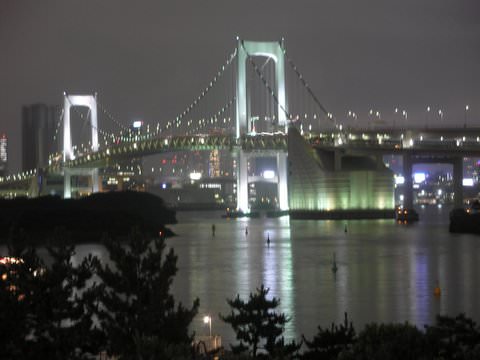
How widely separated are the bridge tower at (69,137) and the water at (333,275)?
3338 centimetres

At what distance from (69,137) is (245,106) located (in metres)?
20.7

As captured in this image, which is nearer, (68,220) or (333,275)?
(333,275)

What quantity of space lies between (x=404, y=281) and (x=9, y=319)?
523 inches

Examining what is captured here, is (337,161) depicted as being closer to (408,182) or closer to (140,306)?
(408,182)

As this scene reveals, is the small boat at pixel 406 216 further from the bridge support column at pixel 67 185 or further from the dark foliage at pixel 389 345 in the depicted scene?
the dark foliage at pixel 389 345

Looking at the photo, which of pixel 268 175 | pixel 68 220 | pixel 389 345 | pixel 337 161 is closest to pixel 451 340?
pixel 389 345

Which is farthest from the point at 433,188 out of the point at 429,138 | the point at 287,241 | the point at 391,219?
the point at 287,241

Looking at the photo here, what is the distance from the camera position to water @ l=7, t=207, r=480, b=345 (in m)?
17.2

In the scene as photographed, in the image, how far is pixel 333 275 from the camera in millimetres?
24578

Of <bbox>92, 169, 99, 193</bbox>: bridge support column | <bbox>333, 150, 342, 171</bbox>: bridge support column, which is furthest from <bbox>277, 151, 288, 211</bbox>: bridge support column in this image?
<bbox>92, 169, 99, 193</bbox>: bridge support column

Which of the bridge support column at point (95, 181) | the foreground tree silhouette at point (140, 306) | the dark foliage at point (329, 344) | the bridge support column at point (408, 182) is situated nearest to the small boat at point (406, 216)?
the bridge support column at point (408, 182)

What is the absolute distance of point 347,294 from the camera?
20.0 metres

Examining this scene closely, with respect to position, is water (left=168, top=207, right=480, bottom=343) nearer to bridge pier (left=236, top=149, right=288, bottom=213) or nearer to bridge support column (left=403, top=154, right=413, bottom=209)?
bridge support column (left=403, top=154, right=413, bottom=209)

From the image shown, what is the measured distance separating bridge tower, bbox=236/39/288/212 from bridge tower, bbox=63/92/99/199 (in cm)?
1431
